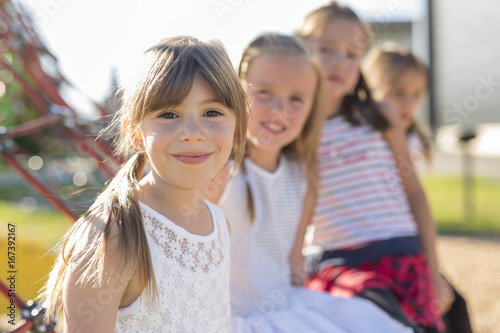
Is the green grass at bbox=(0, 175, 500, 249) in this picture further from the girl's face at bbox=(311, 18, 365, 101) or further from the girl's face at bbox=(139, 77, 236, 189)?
the girl's face at bbox=(139, 77, 236, 189)

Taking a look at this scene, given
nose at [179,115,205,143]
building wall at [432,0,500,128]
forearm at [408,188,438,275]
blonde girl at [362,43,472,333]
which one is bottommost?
building wall at [432,0,500,128]

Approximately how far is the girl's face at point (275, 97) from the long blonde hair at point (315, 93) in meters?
0.02

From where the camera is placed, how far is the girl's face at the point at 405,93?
2.36 metres

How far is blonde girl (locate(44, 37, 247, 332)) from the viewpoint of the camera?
80cm

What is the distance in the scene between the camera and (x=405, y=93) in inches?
93.7

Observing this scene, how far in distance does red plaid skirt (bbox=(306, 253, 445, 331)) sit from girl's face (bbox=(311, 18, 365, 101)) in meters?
0.56

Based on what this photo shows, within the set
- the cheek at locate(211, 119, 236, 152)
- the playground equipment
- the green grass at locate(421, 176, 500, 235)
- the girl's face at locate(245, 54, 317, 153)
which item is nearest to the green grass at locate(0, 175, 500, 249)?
the green grass at locate(421, 176, 500, 235)

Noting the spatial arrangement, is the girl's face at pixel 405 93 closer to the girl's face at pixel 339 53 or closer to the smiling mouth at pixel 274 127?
the girl's face at pixel 339 53

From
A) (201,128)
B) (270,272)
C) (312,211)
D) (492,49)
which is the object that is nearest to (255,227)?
(270,272)

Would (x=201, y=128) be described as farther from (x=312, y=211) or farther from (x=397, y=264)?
(x=397, y=264)

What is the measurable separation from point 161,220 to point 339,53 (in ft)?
3.36

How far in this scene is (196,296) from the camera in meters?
0.96

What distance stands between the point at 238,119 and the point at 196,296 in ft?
1.10

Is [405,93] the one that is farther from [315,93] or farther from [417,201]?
[315,93]
